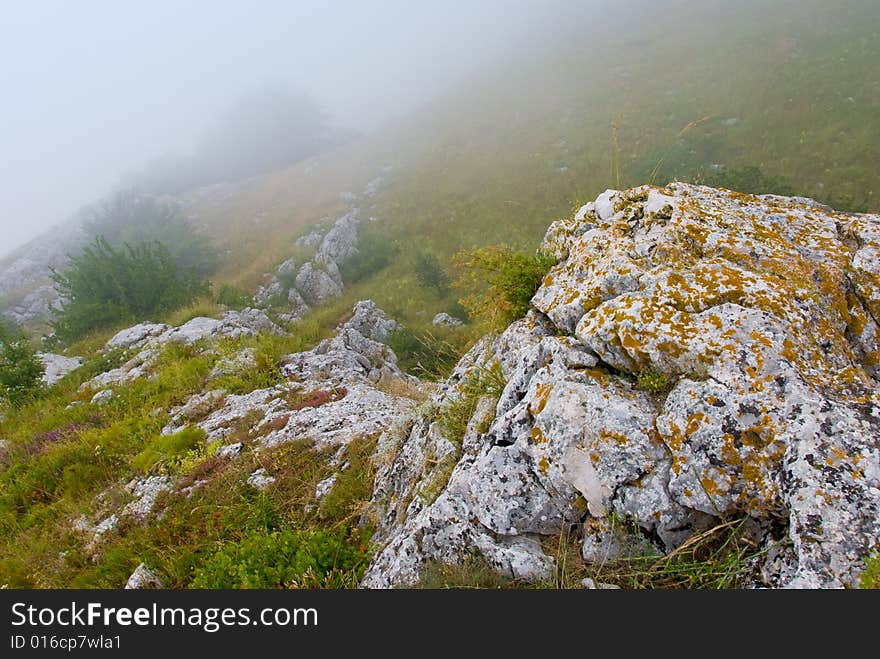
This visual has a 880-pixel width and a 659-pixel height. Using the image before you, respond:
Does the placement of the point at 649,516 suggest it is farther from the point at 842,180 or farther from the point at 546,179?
the point at 546,179

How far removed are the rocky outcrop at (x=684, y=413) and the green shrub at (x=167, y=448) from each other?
467cm

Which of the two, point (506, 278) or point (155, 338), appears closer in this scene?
point (506, 278)

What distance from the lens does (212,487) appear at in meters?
5.96

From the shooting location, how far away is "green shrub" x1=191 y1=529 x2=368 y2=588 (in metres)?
3.89

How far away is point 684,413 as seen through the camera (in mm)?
3066

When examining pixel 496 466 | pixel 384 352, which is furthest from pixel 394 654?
pixel 384 352

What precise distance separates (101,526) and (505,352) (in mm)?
6248

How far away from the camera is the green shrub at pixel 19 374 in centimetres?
1079

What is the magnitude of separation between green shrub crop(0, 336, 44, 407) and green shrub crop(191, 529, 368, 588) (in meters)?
10.5

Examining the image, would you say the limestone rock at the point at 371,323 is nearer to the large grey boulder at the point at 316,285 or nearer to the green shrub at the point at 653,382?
the large grey boulder at the point at 316,285

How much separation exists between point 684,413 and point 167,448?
8.00 metres

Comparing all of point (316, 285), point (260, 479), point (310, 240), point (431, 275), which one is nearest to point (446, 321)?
point (431, 275)

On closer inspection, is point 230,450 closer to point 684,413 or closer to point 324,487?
point 324,487

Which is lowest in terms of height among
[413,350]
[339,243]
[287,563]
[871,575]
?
[413,350]
